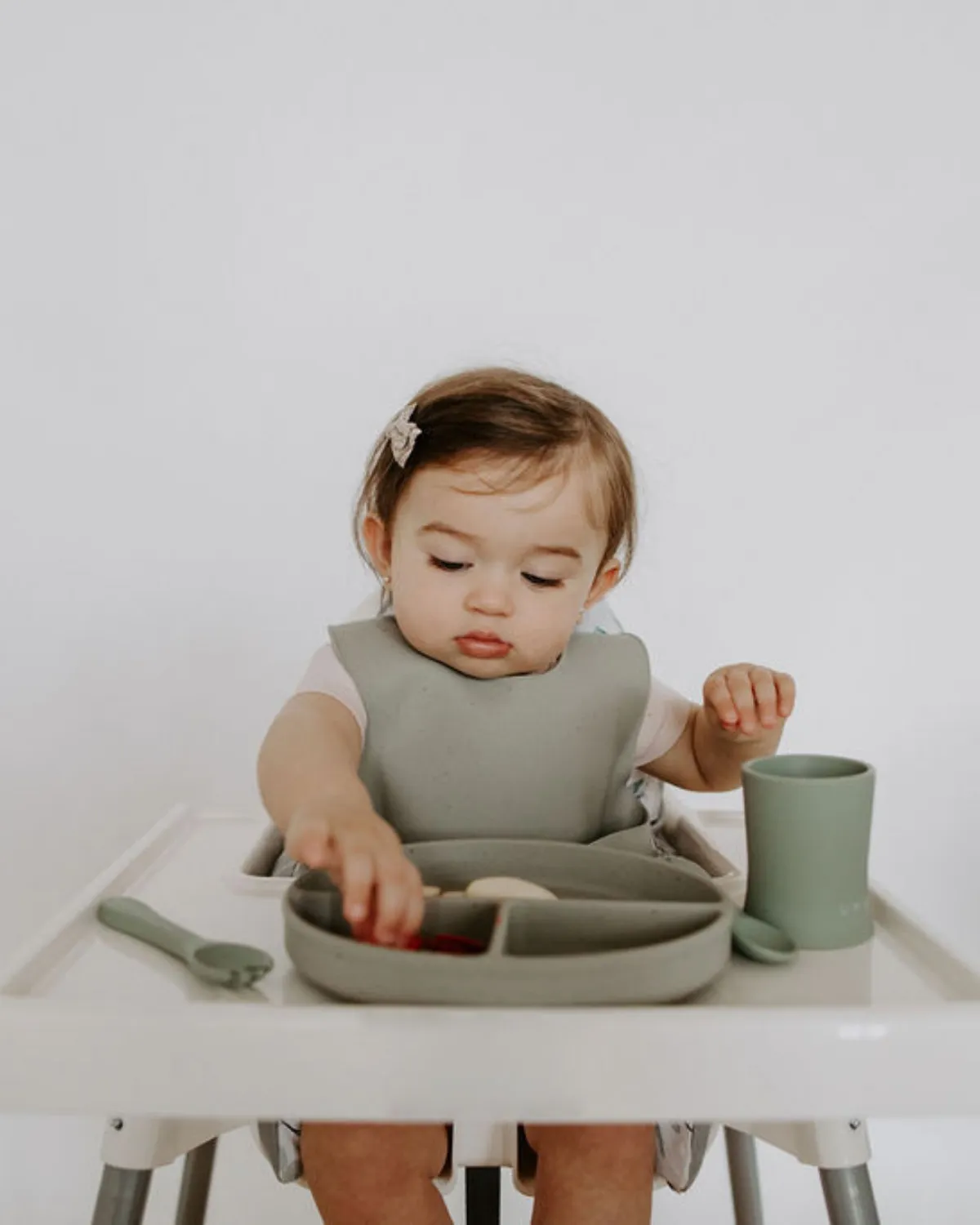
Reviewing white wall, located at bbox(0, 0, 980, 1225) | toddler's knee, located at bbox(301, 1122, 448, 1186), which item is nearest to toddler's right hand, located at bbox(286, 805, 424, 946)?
toddler's knee, located at bbox(301, 1122, 448, 1186)

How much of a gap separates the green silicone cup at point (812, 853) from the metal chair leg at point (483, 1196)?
1.61 ft

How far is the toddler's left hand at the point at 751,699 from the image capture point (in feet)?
3.12

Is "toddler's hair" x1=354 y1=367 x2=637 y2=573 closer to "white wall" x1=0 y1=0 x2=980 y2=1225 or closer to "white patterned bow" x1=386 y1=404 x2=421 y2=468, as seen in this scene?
"white patterned bow" x1=386 y1=404 x2=421 y2=468

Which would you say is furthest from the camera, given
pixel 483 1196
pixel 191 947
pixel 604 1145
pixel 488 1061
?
pixel 483 1196

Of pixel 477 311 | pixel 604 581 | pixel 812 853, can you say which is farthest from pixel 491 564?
pixel 477 311

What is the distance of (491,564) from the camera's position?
0.96 m

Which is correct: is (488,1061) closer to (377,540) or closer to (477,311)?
(377,540)

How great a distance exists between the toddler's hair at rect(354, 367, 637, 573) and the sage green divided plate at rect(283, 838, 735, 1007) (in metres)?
0.26

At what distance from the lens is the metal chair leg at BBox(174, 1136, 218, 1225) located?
1169 millimetres

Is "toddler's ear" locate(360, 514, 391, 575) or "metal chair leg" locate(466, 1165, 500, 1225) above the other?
"toddler's ear" locate(360, 514, 391, 575)

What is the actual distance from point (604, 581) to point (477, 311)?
702mm

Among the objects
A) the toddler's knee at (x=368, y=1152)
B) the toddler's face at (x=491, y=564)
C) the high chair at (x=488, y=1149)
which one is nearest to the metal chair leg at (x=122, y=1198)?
the high chair at (x=488, y=1149)

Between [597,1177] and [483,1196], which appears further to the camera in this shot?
[483,1196]

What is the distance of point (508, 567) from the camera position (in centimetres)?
96
